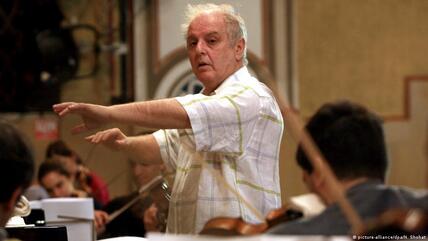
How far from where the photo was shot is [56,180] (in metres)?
5.29

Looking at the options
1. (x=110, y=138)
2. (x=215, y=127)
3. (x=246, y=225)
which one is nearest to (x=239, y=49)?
(x=215, y=127)

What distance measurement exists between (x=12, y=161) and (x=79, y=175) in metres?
3.07

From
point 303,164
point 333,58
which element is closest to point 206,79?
point 303,164

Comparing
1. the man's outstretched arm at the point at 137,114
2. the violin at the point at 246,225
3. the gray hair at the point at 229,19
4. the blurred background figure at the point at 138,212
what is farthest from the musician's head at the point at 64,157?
the violin at the point at 246,225

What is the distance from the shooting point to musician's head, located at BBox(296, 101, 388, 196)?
2.41 metres

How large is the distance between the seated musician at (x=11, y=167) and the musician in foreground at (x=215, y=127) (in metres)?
0.59

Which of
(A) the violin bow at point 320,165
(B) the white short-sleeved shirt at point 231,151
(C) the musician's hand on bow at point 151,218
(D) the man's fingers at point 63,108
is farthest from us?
(C) the musician's hand on bow at point 151,218

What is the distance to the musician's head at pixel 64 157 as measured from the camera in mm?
5437

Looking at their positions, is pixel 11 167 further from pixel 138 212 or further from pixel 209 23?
pixel 138 212

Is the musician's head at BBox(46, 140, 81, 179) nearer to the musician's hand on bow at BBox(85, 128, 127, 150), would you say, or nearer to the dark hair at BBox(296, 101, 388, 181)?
the musician's hand on bow at BBox(85, 128, 127, 150)

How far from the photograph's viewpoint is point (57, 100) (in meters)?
6.67

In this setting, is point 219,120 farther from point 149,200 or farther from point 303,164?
point 149,200

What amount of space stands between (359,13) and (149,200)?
3055 millimetres

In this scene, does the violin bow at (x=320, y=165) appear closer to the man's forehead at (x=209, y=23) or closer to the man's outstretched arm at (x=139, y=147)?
the man's forehead at (x=209, y=23)
